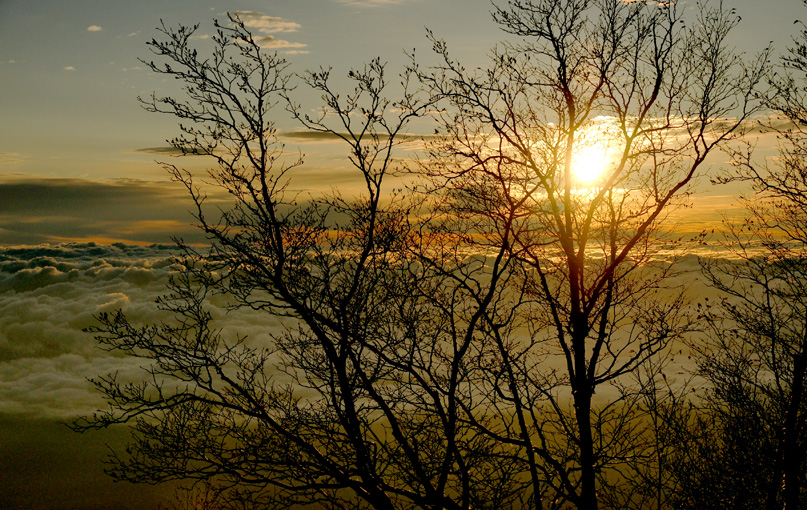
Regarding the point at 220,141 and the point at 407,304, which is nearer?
the point at 220,141

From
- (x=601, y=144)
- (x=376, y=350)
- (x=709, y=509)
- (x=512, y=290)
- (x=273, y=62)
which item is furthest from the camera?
(x=709, y=509)

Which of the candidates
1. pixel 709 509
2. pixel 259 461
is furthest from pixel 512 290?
pixel 709 509

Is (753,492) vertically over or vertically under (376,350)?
under

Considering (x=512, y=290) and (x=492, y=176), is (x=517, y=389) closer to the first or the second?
(x=512, y=290)

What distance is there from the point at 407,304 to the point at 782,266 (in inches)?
331

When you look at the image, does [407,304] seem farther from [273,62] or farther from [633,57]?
[633,57]

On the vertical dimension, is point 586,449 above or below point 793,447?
above

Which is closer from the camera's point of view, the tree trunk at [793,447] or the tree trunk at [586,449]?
the tree trunk at [586,449]

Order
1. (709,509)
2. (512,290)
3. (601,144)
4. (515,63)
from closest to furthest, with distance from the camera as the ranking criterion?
(515,63) < (601,144) < (512,290) < (709,509)

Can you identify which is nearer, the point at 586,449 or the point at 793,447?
the point at 586,449

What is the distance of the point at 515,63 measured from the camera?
11.0 metres

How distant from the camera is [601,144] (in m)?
11.9

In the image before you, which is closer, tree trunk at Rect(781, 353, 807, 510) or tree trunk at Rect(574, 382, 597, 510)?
tree trunk at Rect(574, 382, 597, 510)

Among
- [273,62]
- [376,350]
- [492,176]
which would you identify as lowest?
[376,350]
